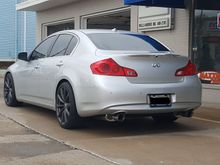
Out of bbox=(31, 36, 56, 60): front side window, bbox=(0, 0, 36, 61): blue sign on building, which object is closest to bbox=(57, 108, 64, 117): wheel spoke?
bbox=(31, 36, 56, 60): front side window

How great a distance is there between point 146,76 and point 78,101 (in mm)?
1050

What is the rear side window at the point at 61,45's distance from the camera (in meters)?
8.22

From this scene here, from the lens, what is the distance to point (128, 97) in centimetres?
683

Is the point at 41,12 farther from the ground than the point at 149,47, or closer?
farther from the ground

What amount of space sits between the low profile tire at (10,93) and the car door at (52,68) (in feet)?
5.00

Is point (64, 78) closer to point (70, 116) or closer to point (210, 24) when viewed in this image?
point (70, 116)

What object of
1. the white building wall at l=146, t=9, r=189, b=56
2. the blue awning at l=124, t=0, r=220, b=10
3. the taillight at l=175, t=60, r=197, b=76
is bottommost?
the taillight at l=175, t=60, r=197, b=76

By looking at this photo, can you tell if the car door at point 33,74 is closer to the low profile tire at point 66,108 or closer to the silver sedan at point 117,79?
the silver sedan at point 117,79

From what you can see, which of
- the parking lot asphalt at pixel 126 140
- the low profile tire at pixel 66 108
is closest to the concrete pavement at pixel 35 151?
the parking lot asphalt at pixel 126 140

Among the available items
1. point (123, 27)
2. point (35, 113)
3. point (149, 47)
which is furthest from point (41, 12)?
point (149, 47)

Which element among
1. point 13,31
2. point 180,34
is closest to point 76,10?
point 180,34

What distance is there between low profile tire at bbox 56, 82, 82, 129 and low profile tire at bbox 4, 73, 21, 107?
248 cm

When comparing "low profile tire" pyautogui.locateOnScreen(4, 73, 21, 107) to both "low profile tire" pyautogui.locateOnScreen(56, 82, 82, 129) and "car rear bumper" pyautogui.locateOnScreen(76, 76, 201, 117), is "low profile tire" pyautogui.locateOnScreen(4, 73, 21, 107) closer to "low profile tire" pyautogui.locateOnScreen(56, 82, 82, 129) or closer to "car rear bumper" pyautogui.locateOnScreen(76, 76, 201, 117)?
"low profile tire" pyautogui.locateOnScreen(56, 82, 82, 129)

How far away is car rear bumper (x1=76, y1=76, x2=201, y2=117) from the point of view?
682 centimetres
